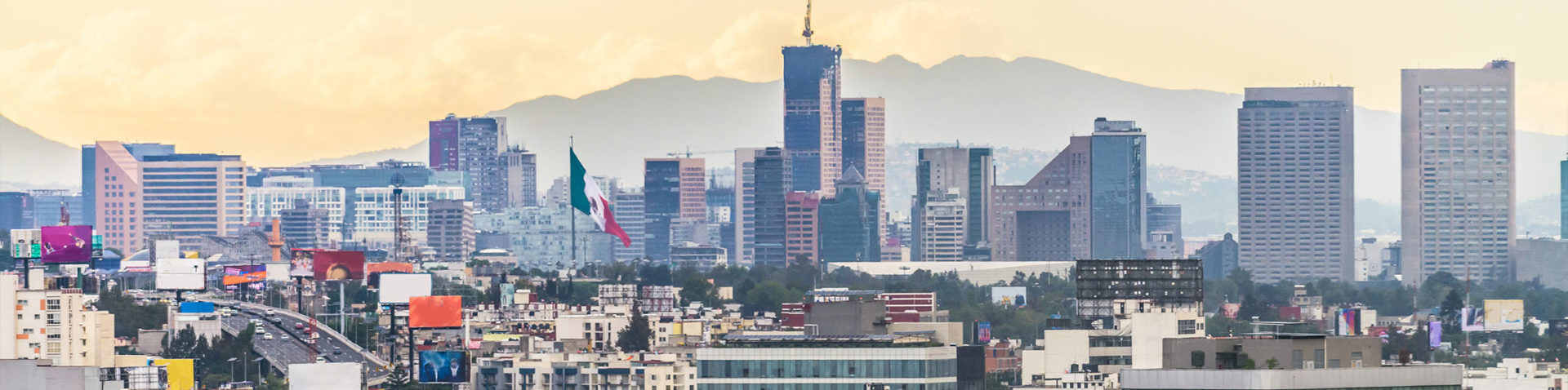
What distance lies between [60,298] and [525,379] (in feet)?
54.2

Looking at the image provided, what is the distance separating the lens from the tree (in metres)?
157

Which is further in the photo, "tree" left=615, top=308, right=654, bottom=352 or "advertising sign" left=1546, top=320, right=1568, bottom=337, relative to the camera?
"advertising sign" left=1546, top=320, right=1568, bottom=337

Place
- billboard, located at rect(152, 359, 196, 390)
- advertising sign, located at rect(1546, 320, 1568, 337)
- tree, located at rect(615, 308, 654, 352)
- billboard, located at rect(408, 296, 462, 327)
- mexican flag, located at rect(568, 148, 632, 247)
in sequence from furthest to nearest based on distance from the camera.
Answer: advertising sign, located at rect(1546, 320, 1568, 337) → tree, located at rect(615, 308, 654, 352) → mexican flag, located at rect(568, 148, 632, 247) → billboard, located at rect(408, 296, 462, 327) → billboard, located at rect(152, 359, 196, 390)

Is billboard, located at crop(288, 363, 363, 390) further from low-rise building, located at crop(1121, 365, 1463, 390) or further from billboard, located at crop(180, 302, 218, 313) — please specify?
low-rise building, located at crop(1121, 365, 1463, 390)

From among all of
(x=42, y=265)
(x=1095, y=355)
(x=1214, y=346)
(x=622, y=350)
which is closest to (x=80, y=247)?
(x=42, y=265)

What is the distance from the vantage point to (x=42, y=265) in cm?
15750

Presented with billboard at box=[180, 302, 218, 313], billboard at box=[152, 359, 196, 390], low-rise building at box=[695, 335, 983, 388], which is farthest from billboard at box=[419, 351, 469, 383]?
billboard at box=[180, 302, 218, 313]

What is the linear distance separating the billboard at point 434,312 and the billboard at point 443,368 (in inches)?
668

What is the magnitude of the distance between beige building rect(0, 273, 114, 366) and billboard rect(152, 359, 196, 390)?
2.05 metres

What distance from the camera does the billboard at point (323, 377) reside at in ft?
378

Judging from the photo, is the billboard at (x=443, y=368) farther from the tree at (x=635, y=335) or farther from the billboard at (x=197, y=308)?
the billboard at (x=197, y=308)

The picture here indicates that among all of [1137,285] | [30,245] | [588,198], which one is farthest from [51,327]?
[588,198]

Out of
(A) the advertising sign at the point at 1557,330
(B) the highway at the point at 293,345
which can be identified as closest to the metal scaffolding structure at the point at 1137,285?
(B) the highway at the point at 293,345

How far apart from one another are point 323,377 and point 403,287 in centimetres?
5900
